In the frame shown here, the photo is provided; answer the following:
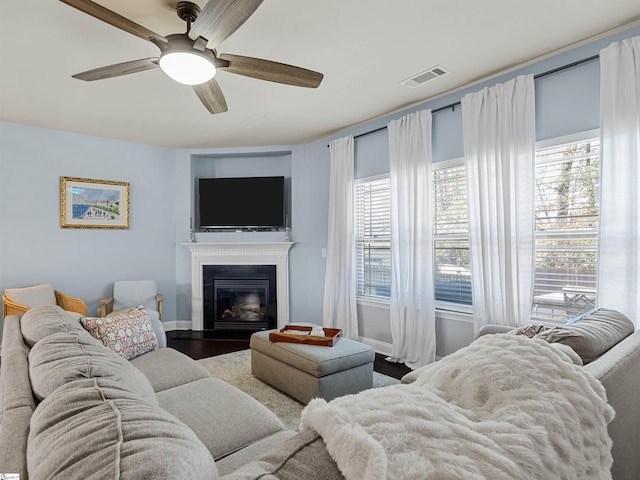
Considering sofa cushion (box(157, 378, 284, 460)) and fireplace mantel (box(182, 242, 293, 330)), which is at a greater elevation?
fireplace mantel (box(182, 242, 293, 330))

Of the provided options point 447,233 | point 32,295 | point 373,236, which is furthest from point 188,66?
point 32,295

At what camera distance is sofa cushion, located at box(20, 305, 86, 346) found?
61.5 inches

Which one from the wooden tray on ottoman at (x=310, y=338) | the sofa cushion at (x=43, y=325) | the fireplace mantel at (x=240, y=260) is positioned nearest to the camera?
the sofa cushion at (x=43, y=325)

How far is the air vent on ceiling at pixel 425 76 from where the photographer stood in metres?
2.94

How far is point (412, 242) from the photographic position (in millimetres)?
→ 3576

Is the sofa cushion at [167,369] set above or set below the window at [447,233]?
below

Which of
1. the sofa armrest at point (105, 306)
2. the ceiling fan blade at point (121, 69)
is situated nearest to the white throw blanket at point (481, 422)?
the ceiling fan blade at point (121, 69)

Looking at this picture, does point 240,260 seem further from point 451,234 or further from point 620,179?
point 620,179

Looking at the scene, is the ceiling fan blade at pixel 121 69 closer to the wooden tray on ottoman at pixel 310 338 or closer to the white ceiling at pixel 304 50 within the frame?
the white ceiling at pixel 304 50

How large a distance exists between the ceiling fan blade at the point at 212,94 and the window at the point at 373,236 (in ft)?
6.42

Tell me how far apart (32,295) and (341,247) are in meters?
3.39

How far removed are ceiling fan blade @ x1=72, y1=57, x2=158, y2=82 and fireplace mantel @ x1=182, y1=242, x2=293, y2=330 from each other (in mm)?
2929

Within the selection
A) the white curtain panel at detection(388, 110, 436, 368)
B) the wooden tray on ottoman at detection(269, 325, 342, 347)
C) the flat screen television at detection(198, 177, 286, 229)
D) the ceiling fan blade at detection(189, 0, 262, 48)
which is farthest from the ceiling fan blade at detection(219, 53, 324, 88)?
the flat screen television at detection(198, 177, 286, 229)

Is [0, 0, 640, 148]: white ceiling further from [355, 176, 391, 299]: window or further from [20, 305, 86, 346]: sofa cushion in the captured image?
[20, 305, 86, 346]: sofa cushion
